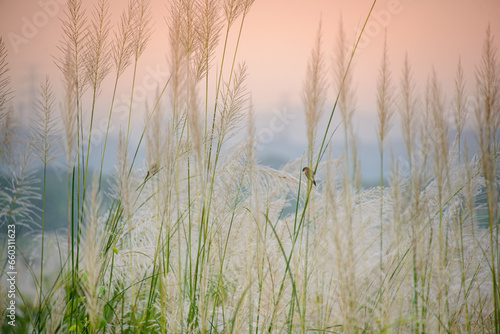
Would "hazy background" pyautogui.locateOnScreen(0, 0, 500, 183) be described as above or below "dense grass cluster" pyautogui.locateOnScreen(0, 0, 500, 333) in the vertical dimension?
above

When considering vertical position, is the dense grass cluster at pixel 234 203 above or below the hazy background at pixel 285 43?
below

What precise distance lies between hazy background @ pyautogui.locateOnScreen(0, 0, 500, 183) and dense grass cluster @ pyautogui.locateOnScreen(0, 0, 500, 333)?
0.19m

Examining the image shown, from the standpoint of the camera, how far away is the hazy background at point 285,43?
145cm

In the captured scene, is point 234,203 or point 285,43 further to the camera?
point 285,43

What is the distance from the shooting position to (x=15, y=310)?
1350 mm

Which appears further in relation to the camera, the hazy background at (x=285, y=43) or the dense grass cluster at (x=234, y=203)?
the hazy background at (x=285, y=43)

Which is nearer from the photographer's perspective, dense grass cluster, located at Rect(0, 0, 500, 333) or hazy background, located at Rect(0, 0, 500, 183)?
dense grass cluster, located at Rect(0, 0, 500, 333)

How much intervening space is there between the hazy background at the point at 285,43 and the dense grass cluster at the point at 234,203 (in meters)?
0.19

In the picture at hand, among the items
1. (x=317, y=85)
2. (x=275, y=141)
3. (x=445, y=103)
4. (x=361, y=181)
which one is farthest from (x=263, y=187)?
(x=445, y=103)

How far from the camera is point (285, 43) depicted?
5.68 feet

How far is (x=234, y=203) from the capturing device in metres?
1.23

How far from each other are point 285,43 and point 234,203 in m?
0.93

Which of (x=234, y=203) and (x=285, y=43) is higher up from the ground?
(x=285, y=43)

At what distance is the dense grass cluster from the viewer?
1012mm
